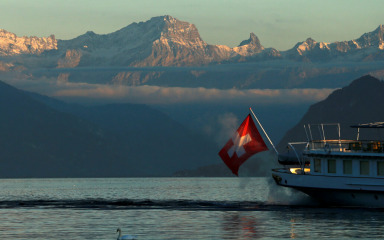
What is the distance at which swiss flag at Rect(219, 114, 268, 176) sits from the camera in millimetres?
89062

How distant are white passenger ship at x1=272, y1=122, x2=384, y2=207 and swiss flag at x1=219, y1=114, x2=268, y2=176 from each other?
550 cm

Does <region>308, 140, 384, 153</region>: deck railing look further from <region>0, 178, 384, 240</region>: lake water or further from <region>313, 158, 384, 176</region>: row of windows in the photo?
<region>0, 178, 384, 240</region>: lake water

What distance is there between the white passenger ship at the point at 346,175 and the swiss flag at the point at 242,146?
216 inches

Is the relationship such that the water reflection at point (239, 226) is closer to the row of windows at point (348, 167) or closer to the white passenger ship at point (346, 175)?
the white passenger ship at point (346, 175)

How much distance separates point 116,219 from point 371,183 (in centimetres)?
2446

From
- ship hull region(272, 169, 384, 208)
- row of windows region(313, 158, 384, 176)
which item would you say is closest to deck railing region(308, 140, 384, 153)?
row of windows region(313, 158, 384, 176)

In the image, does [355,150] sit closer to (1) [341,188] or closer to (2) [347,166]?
(2) [347,166]

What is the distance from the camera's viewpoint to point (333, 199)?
82688mm

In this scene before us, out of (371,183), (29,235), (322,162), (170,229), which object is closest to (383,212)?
(371,183)

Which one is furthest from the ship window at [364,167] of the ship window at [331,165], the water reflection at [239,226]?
the water reflection at [239,226]

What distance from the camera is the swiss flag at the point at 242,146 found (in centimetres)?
8906

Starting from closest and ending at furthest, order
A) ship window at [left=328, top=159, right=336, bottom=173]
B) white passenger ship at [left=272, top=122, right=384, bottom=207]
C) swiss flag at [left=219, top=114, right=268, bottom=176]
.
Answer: white passenger ship at [left=272, top=122, right=384, bottom=207] < ship window at [left=328, top=159, right=336, bottom=173] < swiss flag at [left=219, top=114, right=268, bottom=176]

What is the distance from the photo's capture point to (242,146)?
295 ft

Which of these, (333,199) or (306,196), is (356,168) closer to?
(333,199)
